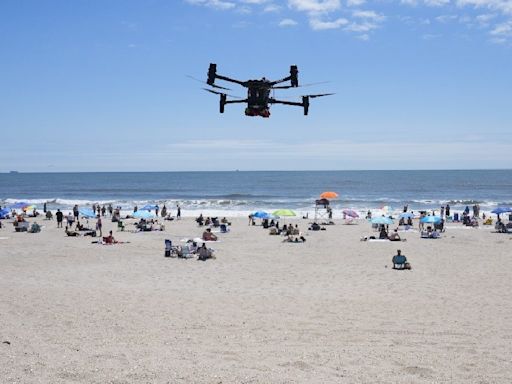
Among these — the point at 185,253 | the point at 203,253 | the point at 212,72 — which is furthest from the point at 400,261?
the point at 212,72

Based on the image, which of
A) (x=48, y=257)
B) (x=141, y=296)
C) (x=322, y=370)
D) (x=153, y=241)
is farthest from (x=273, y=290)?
(x=153, y=241)

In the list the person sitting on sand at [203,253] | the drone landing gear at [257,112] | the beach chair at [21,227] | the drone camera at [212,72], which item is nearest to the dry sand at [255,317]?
the person sitting on sand at [203,253]

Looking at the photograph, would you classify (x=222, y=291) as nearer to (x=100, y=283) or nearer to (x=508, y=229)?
(x=100, y=283)

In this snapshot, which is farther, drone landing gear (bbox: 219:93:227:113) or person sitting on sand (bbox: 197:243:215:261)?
person sitting on sand (bbox: 197:243:215:261)

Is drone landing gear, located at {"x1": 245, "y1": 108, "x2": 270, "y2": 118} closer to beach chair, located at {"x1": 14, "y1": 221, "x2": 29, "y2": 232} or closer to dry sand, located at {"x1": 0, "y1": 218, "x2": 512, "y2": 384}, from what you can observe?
dry sand, located at {"x1": 0, "y1": 218, "x2": 512, "y2": 384}

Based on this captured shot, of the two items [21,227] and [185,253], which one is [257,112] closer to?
[185,253]

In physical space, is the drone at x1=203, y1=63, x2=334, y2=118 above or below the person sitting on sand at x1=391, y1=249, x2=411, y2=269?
above

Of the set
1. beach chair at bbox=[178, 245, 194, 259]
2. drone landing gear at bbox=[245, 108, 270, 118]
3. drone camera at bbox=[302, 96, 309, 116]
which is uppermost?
drone camera at bbox=[302, 96, 309, 116]

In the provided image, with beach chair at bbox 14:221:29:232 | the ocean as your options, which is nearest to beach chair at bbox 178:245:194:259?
beach chair at bbox 14:221:29:232
